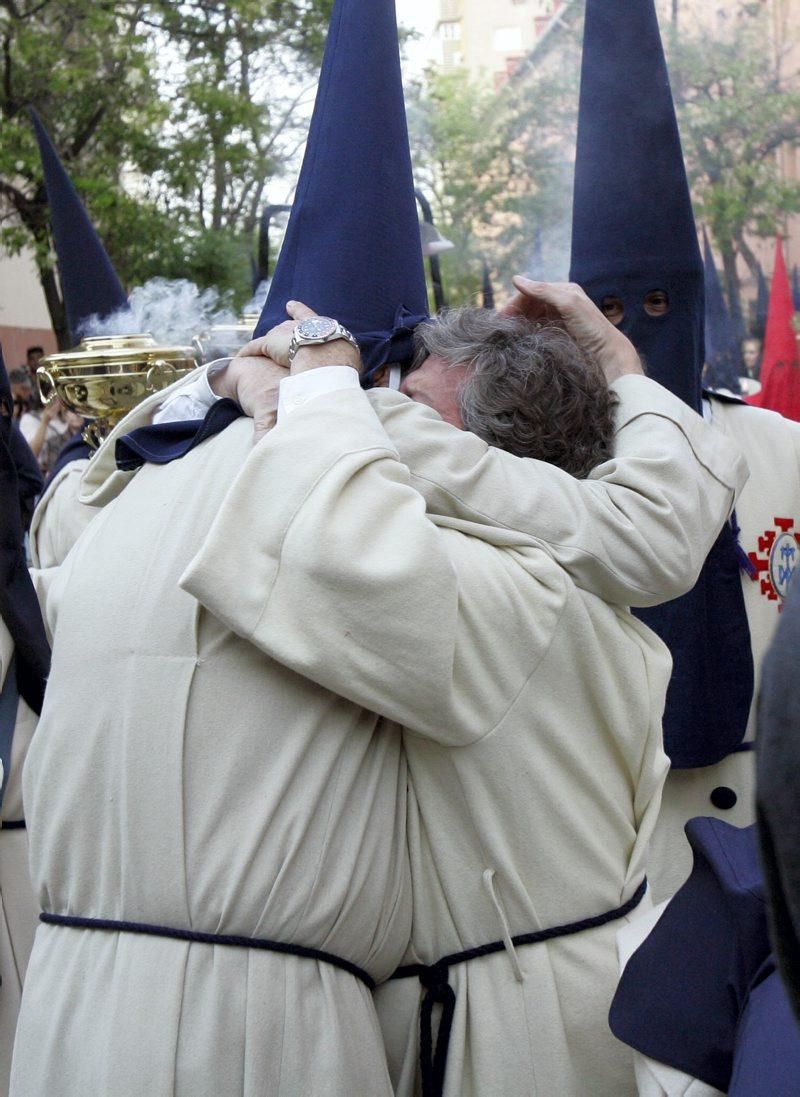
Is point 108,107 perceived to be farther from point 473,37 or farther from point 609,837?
point 473,37

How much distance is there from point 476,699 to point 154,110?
11271 millimetres

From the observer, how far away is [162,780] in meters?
1.80

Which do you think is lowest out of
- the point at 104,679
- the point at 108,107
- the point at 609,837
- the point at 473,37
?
the point at 609,837

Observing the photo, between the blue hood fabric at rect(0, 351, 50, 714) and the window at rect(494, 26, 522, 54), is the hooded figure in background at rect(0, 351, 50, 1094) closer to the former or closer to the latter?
the blue hood fabric at rect(0, 351, 50, 714)

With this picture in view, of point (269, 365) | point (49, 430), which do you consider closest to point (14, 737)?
point (269, 365)

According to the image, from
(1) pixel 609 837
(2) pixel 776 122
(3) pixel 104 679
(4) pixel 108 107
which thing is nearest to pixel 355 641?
(3) pixel 104 679

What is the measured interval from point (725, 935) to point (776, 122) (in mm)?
14521

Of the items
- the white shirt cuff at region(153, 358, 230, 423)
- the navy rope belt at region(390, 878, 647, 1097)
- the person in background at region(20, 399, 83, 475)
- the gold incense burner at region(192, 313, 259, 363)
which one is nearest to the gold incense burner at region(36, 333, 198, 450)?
the gold incense burner at region(192, 313, 259, 363)

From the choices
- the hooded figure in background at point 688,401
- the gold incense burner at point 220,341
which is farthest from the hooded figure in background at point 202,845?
the gold incense burner at point 220,341

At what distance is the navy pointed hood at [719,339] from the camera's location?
28.9 feet

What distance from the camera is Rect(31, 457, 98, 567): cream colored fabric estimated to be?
3.45 m

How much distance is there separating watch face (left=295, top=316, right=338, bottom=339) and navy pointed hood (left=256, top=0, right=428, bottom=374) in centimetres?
17

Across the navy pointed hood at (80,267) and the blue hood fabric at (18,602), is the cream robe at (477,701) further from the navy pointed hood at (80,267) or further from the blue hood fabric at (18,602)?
the navy pointed hood at (80,267)

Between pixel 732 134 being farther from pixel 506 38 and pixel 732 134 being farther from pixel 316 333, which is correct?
pixel 506 38
